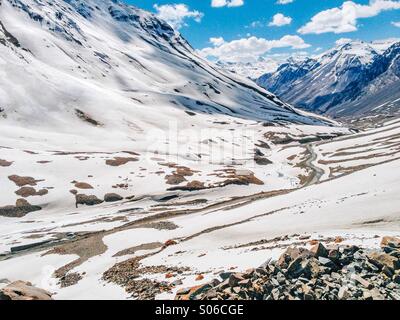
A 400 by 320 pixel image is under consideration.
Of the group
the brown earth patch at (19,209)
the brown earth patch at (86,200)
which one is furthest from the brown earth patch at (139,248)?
the brown earth patch at (19,209)

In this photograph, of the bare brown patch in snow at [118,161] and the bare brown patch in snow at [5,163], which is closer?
the bare brown patch in snow at [5,163]

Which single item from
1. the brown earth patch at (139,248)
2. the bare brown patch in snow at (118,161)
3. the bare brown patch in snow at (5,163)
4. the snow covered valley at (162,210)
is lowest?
the brown earth patch at (139,248)

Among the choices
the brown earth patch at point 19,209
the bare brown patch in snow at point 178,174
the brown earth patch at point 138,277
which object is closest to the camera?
the brown earth patch at point 138,277

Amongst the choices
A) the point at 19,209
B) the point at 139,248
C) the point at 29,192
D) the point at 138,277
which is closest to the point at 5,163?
the point at 29,192

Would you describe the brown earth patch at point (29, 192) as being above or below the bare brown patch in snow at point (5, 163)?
below

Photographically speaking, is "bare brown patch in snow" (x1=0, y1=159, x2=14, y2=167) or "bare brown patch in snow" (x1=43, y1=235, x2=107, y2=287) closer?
"bare brown patch in snow" (x1=43, y1=235, x2=107, y2=287)

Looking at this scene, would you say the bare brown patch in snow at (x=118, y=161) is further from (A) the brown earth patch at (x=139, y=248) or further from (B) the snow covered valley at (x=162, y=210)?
(A) the brown earth patch at (x=139, y=248)

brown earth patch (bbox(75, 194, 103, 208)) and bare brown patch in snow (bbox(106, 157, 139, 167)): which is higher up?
bare brown patch in snow (bbox(106, 157, 139, 167))

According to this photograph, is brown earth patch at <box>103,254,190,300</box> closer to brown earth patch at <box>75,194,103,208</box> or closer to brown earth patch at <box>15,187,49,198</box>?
brown earth patch at <box>75,194,103,208</box>

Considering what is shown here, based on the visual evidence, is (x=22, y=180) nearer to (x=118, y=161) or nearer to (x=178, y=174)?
(x=118, y=161)

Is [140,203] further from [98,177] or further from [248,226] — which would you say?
[248,226]

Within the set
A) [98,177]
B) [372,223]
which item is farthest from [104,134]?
[372,223]

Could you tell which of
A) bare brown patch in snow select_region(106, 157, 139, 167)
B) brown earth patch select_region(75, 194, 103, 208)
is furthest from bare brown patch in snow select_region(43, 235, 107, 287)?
bare brown patch in snow select_region(106, 157, 139, 167)
